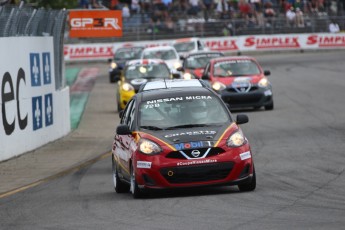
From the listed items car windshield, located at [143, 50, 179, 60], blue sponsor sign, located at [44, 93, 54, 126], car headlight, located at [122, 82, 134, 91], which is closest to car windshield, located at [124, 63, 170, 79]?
car headlight, located at [122, 82, 134, 91]

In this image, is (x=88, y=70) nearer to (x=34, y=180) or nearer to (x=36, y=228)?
(x=34, y=180)

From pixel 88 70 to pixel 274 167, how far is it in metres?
39.8

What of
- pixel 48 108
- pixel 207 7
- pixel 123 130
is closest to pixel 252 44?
pixel 207 7

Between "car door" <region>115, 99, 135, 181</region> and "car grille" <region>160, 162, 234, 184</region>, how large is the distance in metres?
0.77

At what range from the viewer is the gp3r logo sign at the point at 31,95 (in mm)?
20266

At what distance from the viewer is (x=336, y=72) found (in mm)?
44312

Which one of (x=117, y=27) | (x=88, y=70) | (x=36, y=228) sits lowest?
(x=88, y=70)

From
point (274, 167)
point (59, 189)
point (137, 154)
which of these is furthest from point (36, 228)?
point (274, 167)

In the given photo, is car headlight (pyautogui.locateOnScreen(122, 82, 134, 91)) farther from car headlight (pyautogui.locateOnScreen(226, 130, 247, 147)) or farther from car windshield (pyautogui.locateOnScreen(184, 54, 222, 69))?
car headlight (pyautogui.locateOnScreen(226, 130, 247, 147))

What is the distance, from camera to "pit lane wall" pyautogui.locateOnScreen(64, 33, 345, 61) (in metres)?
60.0

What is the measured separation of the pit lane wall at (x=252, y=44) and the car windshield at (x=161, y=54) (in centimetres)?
1596

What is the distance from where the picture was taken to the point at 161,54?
43.6m

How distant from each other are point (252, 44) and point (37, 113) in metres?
38.4

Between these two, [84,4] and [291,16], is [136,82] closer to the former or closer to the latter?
[84,4]
